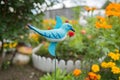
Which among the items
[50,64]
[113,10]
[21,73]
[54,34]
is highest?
[113,10]

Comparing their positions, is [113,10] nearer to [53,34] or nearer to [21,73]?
[53,34]

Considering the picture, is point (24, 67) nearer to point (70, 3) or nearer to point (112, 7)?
point (112, 7)

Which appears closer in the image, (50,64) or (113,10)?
(113,10)

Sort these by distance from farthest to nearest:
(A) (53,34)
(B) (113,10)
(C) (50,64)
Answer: (C) (50,64)
(B) (113,10)
(A) (53,34)

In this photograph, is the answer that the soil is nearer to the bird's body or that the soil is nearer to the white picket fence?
the white picket fence

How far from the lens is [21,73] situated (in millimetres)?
4133

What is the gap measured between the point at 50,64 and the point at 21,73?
0.40 metres

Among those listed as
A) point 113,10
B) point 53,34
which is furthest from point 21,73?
point 113,10

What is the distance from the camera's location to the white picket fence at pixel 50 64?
4.04 m

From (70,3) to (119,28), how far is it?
3.17 m

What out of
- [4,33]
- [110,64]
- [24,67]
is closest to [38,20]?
[4,33]

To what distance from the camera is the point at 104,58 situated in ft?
12.3

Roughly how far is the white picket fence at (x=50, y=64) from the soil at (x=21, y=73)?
77 mm

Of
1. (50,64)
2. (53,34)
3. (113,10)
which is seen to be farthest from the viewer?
(50,64)
